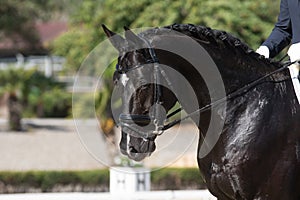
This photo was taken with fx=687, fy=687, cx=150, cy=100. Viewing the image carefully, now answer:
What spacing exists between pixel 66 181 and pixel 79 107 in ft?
21.2

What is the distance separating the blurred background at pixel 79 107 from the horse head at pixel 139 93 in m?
0.85

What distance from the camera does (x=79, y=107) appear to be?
57.4 feet

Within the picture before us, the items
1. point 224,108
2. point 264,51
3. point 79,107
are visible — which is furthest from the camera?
point 79,107

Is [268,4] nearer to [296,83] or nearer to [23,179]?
[23,179]

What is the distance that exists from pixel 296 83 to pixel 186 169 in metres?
7.26

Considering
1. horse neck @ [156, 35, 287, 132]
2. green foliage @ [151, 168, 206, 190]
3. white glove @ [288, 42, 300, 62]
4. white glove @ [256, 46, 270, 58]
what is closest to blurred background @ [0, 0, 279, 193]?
green foliage @ [151, 168, 206, 190]

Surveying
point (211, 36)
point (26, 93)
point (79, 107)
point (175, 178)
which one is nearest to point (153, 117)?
point (211, 36)

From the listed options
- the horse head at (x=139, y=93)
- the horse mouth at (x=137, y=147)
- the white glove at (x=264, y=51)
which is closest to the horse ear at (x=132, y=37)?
the horse head at (x=139, y=93)

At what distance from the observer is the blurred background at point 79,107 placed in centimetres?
1117

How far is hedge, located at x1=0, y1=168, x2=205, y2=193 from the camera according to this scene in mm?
11086

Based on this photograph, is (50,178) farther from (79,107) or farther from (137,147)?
(137,147)

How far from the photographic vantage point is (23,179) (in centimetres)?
1114

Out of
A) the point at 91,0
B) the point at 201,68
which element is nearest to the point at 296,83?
the point at 201,68

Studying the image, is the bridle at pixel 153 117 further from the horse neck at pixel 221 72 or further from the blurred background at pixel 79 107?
the blurred background at pixel 79 107
